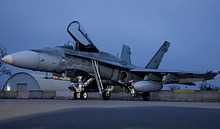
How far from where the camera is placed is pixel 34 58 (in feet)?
45.9

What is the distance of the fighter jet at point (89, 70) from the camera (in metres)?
14.4

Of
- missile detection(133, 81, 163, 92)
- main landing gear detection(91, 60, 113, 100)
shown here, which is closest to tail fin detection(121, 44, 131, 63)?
missile detection(133, 81, 163, 92)

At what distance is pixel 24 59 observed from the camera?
1362 centimetres

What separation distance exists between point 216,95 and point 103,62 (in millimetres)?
6855

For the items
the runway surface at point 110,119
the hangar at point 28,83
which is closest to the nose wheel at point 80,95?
the runway surface at point 110,119

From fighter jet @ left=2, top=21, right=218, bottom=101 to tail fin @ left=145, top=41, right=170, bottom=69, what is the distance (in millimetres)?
3130

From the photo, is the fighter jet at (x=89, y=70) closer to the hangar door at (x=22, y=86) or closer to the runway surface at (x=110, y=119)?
the runway surface at (x=110, y=119)

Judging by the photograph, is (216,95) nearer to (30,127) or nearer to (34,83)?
(30,127)

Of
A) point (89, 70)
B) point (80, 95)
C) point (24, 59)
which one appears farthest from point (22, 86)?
point (24, 59)

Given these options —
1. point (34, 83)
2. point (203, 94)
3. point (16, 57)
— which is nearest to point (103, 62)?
point (16, 57)

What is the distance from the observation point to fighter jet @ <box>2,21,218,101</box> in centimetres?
1443

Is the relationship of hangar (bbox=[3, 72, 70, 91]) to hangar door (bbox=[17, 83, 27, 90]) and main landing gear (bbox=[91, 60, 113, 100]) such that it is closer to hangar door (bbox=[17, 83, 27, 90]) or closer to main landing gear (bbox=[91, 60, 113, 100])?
hangar door (bbox=[17, 83, 27, 90])

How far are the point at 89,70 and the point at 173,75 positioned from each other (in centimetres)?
446

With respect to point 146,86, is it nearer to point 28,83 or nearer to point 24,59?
point 24,59
